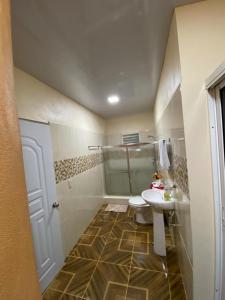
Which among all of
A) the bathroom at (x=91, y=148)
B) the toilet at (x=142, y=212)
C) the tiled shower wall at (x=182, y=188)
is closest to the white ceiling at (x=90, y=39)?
the bathroom at (x=91, y=148)

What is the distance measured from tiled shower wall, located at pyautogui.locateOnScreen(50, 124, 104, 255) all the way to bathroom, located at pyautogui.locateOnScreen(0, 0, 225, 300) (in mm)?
22

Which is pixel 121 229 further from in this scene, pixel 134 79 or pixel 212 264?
pixel 134 79

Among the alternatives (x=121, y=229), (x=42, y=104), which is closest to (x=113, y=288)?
(x=121, y=229)

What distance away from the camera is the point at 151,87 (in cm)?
240

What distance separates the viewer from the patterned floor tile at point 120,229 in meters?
2.44

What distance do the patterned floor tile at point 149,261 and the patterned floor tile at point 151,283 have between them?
0.07 metres

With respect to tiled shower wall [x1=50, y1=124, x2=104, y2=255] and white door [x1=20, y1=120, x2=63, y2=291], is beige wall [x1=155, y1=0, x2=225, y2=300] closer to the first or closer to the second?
white door [x1=20, y1=120, x2=63, y2=291]

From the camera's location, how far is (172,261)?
5.99ft

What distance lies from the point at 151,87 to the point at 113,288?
8.84 feet

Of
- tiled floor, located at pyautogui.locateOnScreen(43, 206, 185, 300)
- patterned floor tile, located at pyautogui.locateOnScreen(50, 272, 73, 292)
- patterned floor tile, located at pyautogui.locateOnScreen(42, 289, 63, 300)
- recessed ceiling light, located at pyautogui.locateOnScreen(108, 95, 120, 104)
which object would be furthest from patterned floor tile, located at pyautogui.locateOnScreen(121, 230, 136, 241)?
recessed ceiling light, located at pyautogui.locateOnScreen(108, 95, 120, 104)

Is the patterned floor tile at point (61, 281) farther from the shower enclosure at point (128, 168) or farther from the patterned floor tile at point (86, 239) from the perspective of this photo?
the shower enclosure at point (128, 168)

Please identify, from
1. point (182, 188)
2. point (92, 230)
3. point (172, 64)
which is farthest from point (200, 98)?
point (92, 230)

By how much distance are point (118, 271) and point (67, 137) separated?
6.20 ft

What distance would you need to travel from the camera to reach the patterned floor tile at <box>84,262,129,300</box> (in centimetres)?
150
